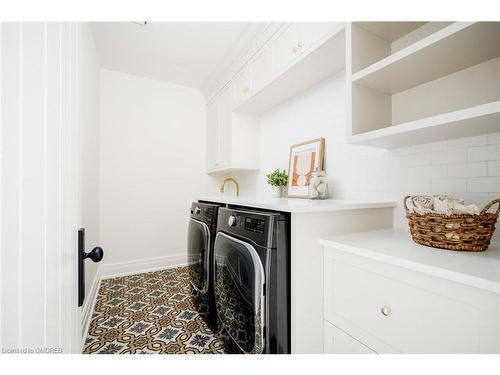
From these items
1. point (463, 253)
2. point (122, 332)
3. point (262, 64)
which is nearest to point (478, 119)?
point (463, 253)

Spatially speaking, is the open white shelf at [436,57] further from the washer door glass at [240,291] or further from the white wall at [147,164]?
the white wall at [147,164]

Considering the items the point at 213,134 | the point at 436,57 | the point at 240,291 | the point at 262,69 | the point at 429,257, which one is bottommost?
the point at 240,291

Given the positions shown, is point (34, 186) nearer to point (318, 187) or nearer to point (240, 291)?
point (240, 291)

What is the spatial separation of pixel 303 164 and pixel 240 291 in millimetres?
1206

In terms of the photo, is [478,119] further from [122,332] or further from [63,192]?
[122,332]

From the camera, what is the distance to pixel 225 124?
9.39ft

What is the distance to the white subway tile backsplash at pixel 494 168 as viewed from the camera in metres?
1.04

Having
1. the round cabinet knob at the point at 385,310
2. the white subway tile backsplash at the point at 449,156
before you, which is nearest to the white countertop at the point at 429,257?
the round cabinet knob at the point at 385,310

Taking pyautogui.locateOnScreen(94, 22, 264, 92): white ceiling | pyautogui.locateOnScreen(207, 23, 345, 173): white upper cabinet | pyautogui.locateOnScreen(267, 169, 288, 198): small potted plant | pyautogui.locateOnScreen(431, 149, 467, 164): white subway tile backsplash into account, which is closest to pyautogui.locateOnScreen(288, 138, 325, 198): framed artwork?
pyautogui.locateOnScreen(267, 169, 288, 198): small potted plant

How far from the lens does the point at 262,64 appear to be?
6.72 feet

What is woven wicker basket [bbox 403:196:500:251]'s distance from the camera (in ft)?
2.75

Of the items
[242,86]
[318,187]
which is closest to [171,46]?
[242,86]

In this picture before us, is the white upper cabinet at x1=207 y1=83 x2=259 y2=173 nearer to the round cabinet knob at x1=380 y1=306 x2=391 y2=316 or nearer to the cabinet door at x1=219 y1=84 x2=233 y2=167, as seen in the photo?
the cabinet door at x1=219 y1=84 x2=233 y2=167

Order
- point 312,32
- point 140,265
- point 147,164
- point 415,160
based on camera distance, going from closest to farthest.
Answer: point 415,160, point 312,32, point 140,265, point 147,164
